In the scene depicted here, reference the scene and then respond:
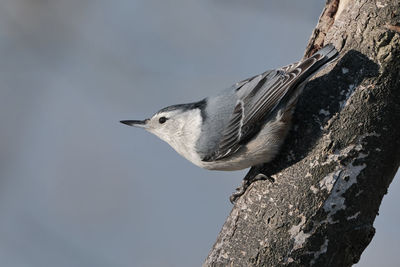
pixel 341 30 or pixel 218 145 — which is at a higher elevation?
pixel 341 30

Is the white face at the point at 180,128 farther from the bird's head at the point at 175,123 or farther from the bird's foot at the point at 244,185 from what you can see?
the bird's foot at the point at 244,185

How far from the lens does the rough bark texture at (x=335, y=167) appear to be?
180 cm

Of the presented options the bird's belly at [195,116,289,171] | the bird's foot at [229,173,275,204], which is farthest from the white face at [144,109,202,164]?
the bird's foot at [229,173,275,204]

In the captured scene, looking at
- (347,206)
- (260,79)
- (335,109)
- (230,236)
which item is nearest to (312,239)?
(347,206)

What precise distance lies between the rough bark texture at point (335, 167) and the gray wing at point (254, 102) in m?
0.11

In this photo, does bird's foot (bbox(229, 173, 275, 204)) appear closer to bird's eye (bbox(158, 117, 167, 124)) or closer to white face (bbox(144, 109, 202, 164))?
white face (bbox(144, 109, 202, 164))

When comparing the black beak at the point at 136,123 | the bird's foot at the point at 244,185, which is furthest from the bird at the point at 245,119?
the black beak at the point at 136,123

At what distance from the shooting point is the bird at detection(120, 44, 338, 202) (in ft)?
6.98

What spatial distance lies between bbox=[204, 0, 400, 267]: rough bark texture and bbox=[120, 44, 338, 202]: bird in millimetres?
61

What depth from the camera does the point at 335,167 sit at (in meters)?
1.86

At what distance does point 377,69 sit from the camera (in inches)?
76.9

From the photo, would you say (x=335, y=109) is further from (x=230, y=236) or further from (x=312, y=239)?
(x=230, y=236)

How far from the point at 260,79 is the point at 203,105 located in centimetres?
34

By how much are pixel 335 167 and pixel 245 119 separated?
0.56 m
